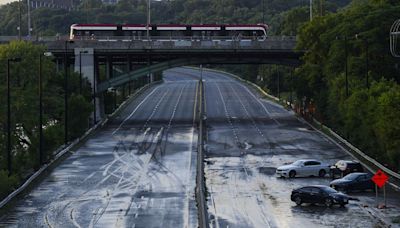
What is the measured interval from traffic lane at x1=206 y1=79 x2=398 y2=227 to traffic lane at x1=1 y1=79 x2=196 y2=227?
2.48 metres

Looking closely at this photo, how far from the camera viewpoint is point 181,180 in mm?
51906

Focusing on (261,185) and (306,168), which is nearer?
(261,185)

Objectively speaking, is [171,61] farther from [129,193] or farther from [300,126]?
[129,193]

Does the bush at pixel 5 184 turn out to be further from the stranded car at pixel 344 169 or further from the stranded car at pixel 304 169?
the stranded car at pixel 344 169

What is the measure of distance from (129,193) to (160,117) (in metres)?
53.8

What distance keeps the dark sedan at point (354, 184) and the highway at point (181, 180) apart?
2.12ft

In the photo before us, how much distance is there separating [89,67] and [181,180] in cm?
4583

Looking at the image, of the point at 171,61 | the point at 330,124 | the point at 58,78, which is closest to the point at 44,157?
the point at 58,78

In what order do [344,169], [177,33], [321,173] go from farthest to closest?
1. [177,33]
2. [321,173]
3. [344,169]

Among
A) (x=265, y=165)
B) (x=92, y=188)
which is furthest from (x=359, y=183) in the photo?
(x=92, y=188)

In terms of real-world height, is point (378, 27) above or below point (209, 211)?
above

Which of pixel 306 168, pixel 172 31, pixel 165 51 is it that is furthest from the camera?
pixel 172 31

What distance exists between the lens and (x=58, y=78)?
87.2 metres

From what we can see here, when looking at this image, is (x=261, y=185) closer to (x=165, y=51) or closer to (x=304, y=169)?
(x=304, y=169)
